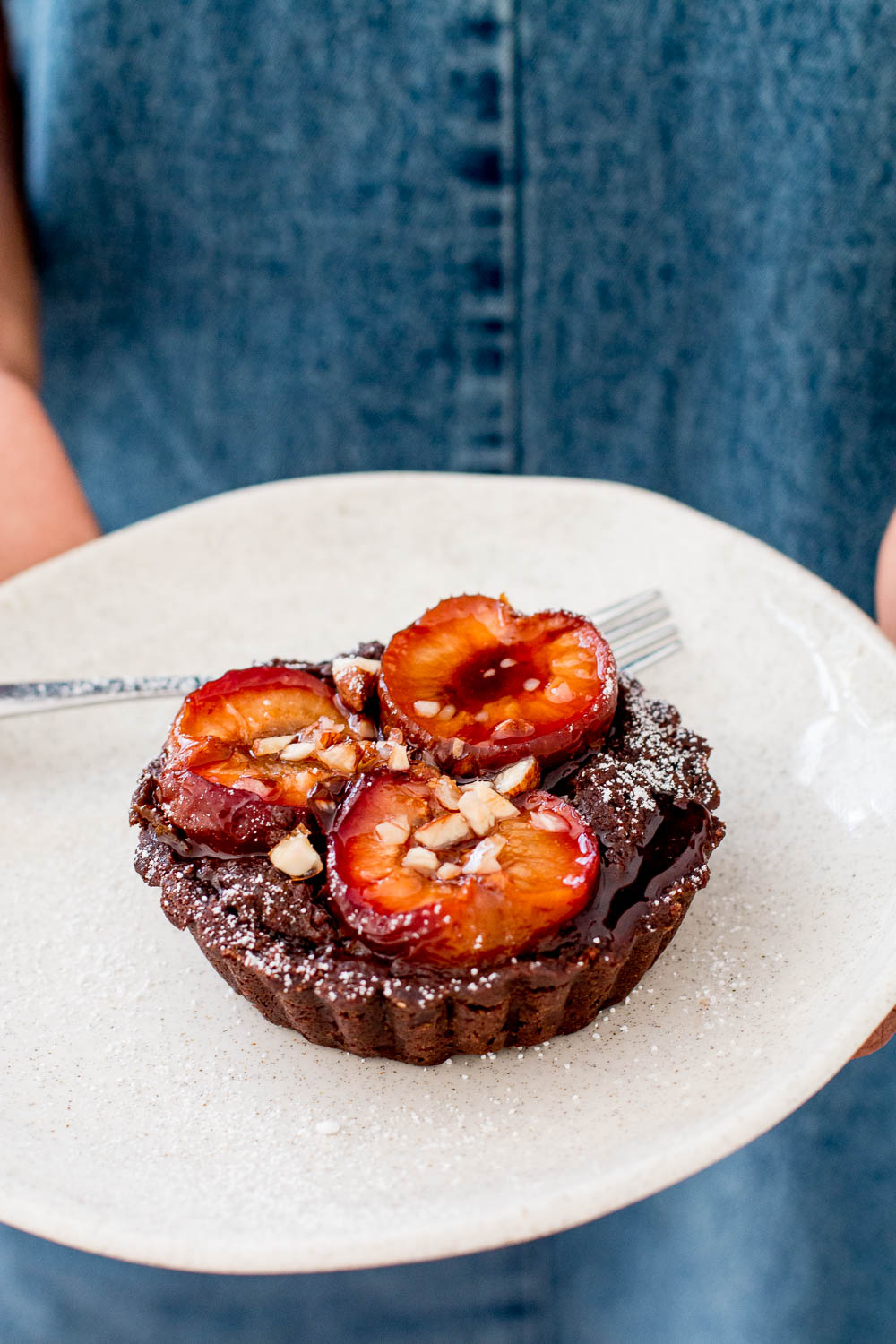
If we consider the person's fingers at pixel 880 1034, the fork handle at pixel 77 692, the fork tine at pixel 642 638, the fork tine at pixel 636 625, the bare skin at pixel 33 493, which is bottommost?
the person's fingers at pixel 880 1034

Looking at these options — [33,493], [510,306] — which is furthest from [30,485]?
[510,306]

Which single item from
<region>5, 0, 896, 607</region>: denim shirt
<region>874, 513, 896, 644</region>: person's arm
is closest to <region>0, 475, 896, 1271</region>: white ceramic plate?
<region>874, 513, 896, 644</region>: person's arm

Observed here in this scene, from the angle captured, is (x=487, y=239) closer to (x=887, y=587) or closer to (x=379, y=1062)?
(x=887, y=587)

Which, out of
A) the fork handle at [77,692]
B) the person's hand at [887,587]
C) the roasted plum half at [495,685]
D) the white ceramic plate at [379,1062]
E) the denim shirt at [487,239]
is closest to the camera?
the white ceramic plate at [379,1062]

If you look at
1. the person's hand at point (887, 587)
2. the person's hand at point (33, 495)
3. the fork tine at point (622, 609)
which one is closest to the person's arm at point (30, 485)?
the person's hand at point (33, 495)

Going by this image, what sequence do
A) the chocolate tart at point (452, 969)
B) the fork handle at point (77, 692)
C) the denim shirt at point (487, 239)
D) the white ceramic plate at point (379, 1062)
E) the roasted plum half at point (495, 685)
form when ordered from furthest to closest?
the denim shirt at point (487, 239), the fork handle at point (77, 692), the roasted plum half at point (495, 685), the chocolate tart at point (452, 969), the white ceramic plate at point (379, 1062)

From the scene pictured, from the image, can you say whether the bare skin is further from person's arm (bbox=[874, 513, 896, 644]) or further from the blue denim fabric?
the blue denim fabric

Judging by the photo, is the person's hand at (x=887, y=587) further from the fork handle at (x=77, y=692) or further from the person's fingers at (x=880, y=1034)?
the fork handle at (x=77, y=692)
